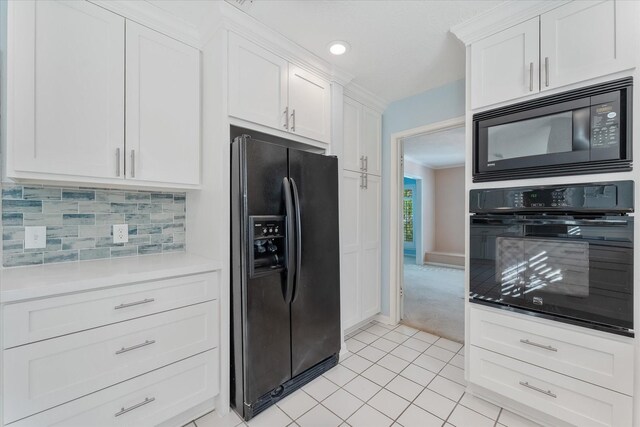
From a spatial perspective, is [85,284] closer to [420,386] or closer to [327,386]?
[327,386]

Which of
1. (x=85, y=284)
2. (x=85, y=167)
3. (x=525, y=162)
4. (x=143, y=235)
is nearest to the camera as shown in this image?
(x=85, y=284)

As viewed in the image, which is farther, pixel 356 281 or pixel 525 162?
pixel 356 281

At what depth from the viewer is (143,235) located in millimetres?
1896

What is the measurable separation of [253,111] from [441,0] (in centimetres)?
135

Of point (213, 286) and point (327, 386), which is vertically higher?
point (213, 286)

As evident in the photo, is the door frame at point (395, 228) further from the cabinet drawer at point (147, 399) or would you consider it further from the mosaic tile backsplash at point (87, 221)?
the mosaic tile backsplash at point (87, 221)

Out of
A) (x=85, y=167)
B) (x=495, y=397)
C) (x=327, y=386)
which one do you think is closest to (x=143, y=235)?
(x=85, y=167)

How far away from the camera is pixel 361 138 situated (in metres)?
2.84

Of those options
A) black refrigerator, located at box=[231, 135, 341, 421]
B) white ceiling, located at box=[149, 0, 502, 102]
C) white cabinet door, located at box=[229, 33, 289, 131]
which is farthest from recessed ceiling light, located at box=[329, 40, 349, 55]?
black refrigerator, located at box=[231, 135, 341, 421]

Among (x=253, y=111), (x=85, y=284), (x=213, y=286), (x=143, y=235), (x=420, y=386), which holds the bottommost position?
(x=420, y=386)

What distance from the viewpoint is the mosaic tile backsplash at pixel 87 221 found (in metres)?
1.46

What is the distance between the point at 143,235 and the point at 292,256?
43.3 inches

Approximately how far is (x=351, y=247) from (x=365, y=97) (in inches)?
62.8

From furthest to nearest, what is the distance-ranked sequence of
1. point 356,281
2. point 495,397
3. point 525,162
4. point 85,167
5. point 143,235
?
point 356,281
point 143,235
point 495,397
point 525,162
point 85,167
